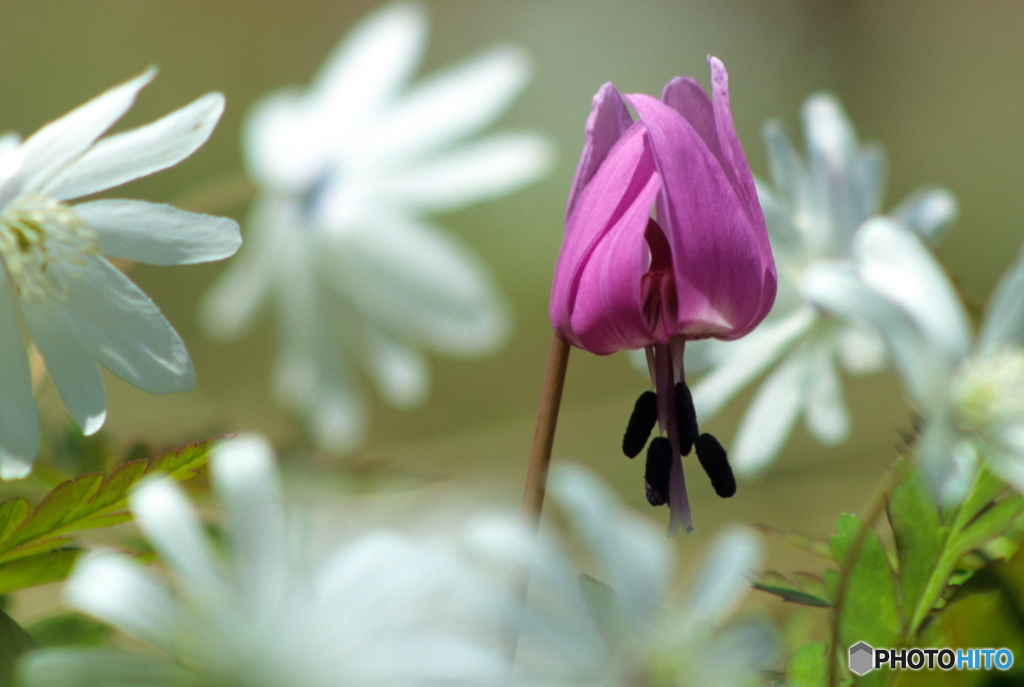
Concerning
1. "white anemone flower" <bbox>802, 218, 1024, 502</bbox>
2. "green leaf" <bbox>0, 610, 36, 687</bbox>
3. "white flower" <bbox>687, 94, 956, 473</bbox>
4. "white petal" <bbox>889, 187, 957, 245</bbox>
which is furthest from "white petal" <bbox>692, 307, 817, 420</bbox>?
"green leaf" <bbox>0, 610, 36, 687</bbox>

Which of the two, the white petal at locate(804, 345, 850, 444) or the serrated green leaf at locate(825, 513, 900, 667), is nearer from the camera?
the serrated green leaf at locate(825, 513, 900, 667)

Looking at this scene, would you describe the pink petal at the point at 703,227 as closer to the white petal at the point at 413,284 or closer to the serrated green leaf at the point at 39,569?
the serrated green leaf at the point at 39,569

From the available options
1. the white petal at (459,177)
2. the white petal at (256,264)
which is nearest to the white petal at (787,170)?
the white petal at (459,177)

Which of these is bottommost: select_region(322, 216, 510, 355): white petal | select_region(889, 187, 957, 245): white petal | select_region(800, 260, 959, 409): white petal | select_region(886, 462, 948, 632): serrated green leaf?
select_region(886, 462, 948, 632): serrated green leaf

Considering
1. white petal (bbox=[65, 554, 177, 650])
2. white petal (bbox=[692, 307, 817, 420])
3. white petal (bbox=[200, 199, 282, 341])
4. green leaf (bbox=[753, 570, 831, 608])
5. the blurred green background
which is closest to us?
white petal (bbox=[65, 554, 177, 650])

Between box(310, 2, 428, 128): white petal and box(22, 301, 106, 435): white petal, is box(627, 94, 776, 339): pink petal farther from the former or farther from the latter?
box(310, 2, 428, 128): white petal

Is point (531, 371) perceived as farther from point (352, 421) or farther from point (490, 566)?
point (490, 566)
